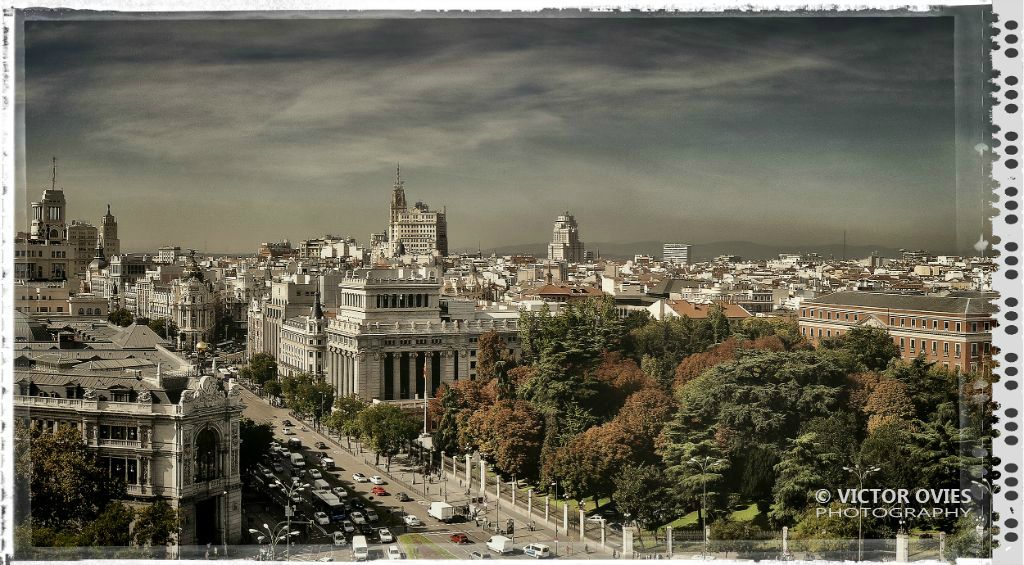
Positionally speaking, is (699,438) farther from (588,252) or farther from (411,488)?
(411,488)

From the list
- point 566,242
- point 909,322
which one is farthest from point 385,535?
point 909,322

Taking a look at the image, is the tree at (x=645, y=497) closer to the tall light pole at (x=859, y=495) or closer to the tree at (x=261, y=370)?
the tall light pole at (x=859, y=495)

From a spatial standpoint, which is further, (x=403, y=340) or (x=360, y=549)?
(x=403, y=340)

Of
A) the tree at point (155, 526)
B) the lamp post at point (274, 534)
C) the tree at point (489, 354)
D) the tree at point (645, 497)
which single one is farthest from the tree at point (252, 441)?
the tree at point (645, 497)

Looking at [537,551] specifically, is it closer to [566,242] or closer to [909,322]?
[566,242]

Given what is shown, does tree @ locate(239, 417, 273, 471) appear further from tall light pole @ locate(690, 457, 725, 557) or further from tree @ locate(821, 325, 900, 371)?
tree @ locate(821, 325, 900, 371)

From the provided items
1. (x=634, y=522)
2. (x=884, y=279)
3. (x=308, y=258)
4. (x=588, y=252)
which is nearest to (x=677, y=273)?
(x=588, y=252)
